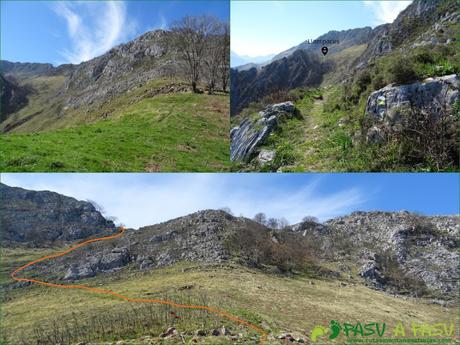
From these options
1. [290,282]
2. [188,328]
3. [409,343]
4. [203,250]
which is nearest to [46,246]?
[203,250]

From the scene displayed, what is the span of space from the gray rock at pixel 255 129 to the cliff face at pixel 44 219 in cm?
4125

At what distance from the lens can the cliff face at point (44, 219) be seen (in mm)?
54703

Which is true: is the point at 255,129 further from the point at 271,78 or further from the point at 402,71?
the point at 402,71

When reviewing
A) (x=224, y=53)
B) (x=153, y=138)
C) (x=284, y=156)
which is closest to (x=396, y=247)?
(x=224, y=53)

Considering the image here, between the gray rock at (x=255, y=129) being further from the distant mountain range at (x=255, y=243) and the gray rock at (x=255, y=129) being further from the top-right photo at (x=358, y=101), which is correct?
the distant mountain range at (x=255, y=243)

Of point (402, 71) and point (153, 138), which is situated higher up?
point (402, 71)

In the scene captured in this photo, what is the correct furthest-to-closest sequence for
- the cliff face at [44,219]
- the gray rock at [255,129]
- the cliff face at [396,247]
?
the cliff face at [44,219] → the cliff face at [396,247] → the gray rock at [255,129]

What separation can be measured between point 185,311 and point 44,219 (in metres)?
51.6

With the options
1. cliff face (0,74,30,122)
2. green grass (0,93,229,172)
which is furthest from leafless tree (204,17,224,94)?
cliff face (0,74,30,122)

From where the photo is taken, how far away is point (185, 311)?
56.0 ft

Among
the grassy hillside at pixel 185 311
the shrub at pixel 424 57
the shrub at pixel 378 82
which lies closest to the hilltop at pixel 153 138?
the grassy hillside at pixel 185 311

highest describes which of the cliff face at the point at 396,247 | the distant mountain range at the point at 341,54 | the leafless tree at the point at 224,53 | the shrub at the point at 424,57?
the leafless tree at the point at 224,53

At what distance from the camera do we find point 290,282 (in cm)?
3462

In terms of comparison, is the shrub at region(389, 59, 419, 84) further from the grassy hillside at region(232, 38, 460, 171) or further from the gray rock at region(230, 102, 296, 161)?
the gray rock at region(230, 102, 296, 161)
